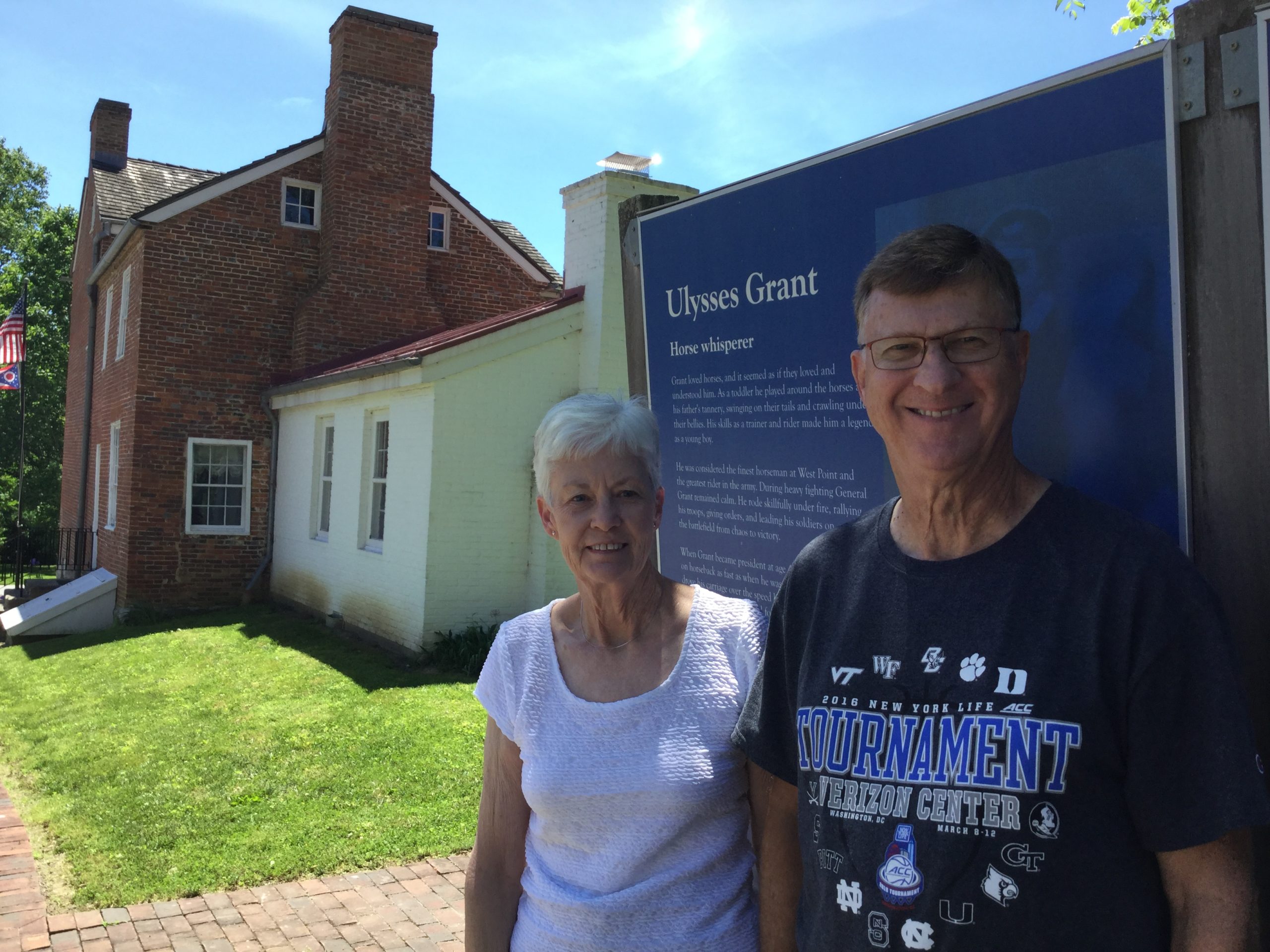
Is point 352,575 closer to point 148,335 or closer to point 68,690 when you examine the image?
point 68,690

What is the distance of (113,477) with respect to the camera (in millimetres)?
17359

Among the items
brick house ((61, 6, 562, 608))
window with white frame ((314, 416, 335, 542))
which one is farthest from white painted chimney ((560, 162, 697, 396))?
brick house ((61, 6, 562, 608))

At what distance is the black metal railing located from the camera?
19.8 m

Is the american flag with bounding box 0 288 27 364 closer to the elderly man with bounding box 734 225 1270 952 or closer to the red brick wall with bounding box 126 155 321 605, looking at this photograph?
the red brick wall with bounding box 126 155 321 605

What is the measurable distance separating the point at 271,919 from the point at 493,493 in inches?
264

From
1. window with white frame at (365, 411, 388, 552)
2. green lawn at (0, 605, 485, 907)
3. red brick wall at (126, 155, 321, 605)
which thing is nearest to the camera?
green lawn at (0, 605, 485, 907)

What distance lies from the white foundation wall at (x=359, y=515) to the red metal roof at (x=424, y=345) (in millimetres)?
457

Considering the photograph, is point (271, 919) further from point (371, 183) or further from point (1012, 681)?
point (371, 183)

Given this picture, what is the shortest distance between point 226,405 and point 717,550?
14.7m

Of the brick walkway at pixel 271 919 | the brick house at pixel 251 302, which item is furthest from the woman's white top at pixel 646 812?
the brick house at pixel 251 302

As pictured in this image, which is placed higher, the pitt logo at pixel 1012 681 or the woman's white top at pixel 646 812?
the pitt logo at pixel 1012 681

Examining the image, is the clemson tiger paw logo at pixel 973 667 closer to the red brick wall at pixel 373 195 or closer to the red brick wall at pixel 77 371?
the red brick wall at pixel 373 195

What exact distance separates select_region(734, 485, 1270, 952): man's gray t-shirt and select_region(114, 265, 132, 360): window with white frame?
17.7 m

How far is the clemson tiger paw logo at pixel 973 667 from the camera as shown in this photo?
160 centimetres
